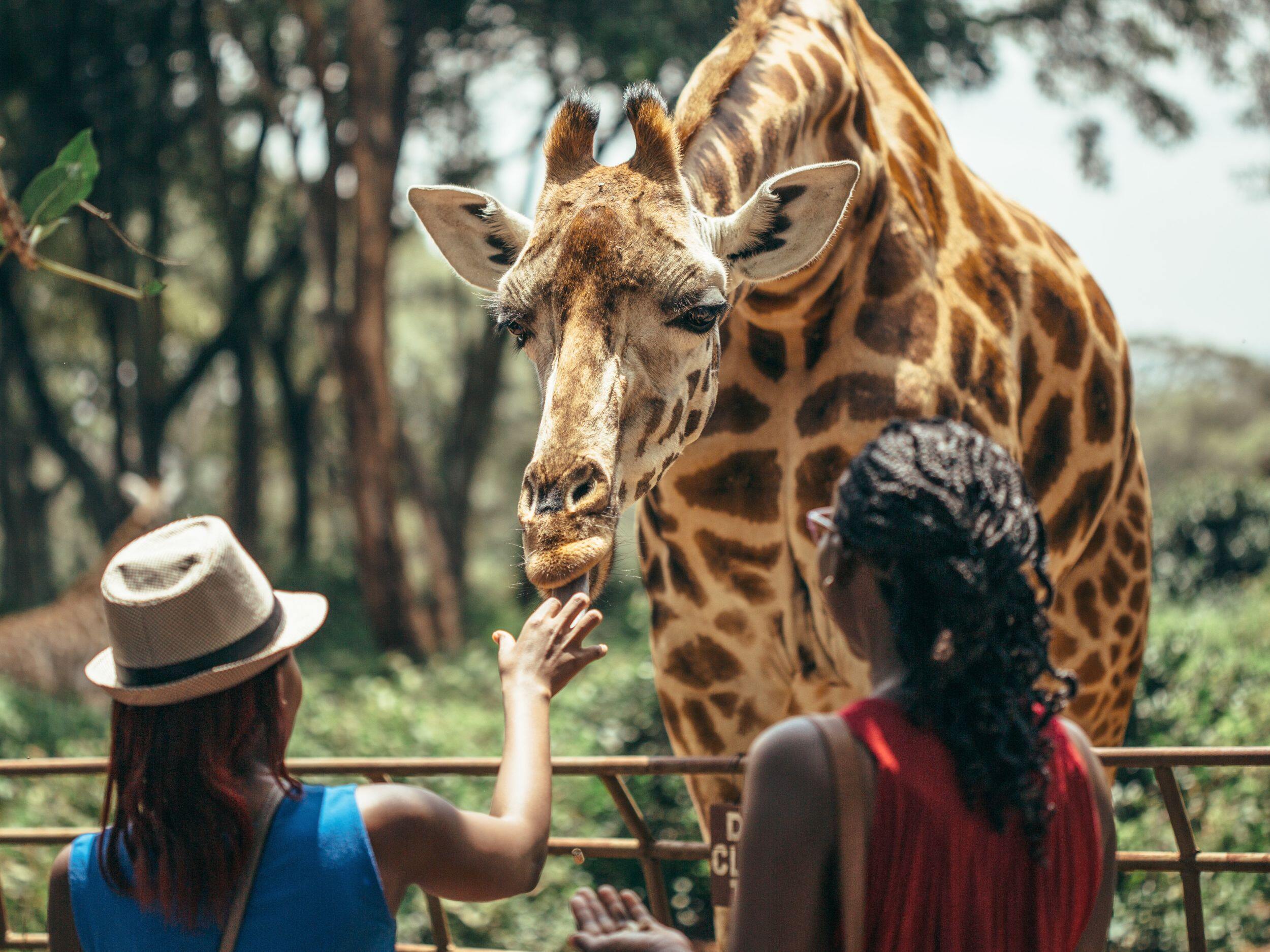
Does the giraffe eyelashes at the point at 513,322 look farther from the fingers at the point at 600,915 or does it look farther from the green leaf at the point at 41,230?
the fingers at the point at 600,915

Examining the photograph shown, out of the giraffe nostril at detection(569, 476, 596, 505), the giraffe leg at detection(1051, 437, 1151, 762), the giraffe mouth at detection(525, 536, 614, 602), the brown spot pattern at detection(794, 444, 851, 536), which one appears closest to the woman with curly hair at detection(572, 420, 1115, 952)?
the giraffe mouth at detection(525, 536, 614, 602)

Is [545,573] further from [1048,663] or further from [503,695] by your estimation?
[1048,663]

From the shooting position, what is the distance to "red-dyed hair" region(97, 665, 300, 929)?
6.27ft

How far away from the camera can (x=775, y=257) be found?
139 inches

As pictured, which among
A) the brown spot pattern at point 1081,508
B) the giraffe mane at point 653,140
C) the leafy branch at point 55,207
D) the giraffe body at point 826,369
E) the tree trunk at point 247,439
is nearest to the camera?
the giraffe mane at point 653,140

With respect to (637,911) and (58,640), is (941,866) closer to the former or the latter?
(637,911)

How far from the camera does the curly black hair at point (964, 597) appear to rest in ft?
5.60

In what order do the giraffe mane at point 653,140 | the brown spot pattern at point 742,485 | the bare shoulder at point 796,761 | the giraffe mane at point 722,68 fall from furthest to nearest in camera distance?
the brown spot pattern at point 742,485
the giraffe mane at point 722,68
the giraffe mane at point 653,140
the bare shoulder at point 796,761

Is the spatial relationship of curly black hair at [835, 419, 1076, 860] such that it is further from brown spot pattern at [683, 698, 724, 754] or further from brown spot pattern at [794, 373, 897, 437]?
brown spot pattern at [683, 698, 724, 754]

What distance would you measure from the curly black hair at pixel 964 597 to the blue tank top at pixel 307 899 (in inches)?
32.4

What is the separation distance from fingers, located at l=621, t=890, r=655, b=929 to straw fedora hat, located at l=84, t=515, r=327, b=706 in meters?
0.65

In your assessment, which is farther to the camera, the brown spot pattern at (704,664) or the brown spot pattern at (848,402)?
the brown spot pattern at (704,664)

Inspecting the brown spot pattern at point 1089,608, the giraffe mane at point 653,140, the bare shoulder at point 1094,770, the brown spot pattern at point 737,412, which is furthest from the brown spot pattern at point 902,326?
the bare shoulder at point 1094,770

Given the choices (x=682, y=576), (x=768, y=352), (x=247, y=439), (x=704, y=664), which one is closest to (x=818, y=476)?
(x=768, y=352)
